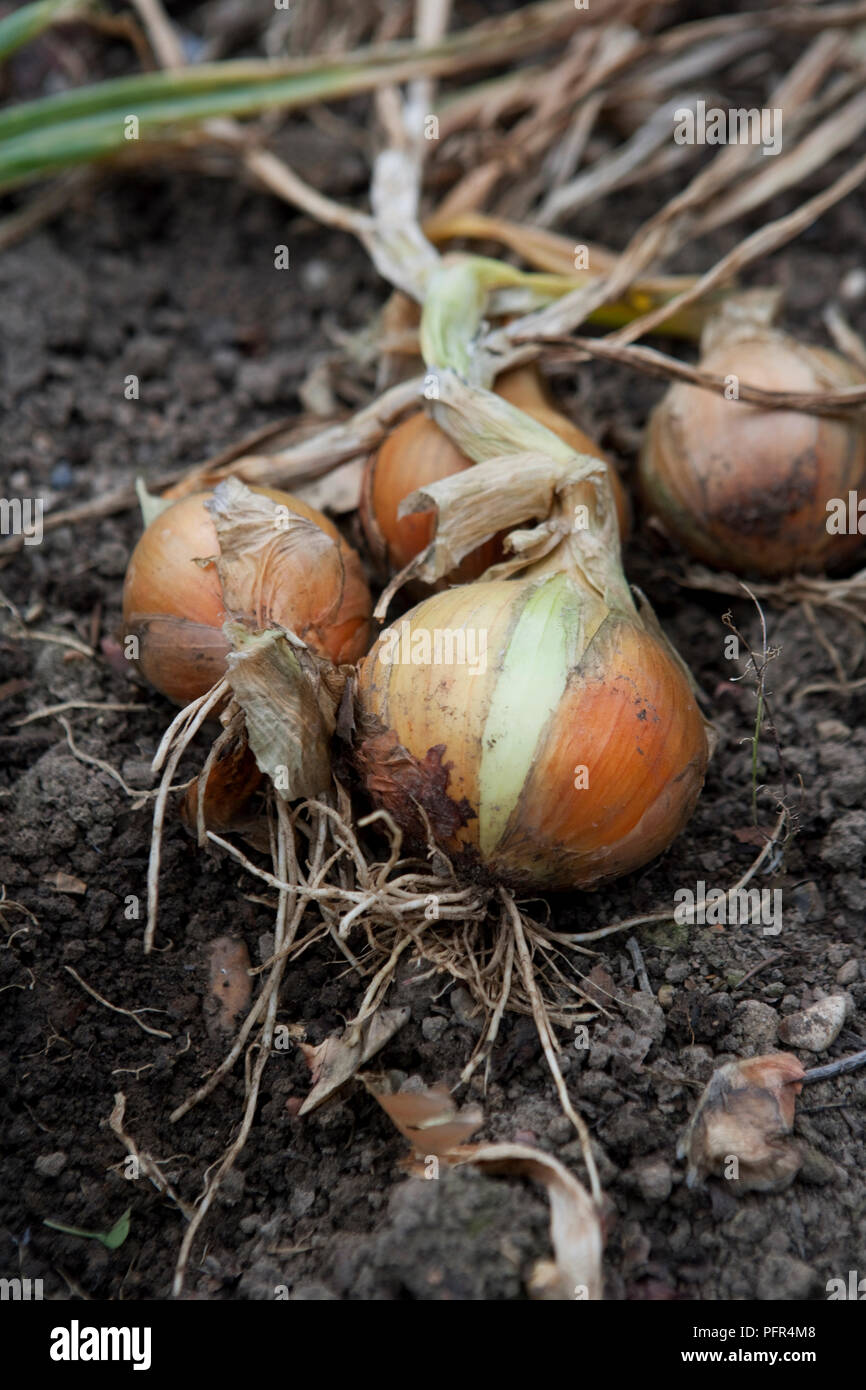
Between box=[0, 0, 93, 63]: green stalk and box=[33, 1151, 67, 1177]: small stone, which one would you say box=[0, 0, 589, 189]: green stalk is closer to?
→ box=[0, 0, 93, 63]: green stalk

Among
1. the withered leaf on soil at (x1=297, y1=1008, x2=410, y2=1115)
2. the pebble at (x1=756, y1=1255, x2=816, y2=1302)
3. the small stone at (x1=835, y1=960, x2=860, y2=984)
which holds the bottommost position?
the pebble at (x1=756, y1=1255, x2=816, y2=1302)

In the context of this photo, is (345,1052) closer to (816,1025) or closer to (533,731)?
(533,731)

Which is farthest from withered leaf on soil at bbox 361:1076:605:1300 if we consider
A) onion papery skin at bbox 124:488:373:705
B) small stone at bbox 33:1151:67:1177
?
onion papery skin at bbox 124:488:373:705

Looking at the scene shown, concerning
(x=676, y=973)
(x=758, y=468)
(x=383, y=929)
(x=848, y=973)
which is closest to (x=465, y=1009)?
(x=383, y=929)

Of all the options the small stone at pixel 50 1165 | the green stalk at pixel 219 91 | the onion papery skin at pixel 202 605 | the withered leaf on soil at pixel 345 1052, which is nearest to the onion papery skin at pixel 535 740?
the onion papery skin at pixel 202 605

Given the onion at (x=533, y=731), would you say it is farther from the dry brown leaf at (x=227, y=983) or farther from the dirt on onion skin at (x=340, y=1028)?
the dry brown leaf at (x=227, y=983)

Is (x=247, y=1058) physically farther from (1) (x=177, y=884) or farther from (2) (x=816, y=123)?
(2) (x=816, y=123)
